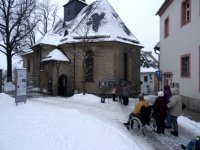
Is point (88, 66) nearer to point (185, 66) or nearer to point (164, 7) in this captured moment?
point (164, 7)

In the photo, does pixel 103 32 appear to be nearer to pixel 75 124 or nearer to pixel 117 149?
pixel 75 124

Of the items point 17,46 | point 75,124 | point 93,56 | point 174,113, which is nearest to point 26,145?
point 75,124

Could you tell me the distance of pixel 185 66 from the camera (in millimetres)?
17875

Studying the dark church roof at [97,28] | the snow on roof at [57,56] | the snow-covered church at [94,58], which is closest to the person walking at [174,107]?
the snow-covered church at [94,58]

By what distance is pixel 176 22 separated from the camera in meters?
19.1

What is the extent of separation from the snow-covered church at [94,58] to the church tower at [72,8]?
4.35 metres

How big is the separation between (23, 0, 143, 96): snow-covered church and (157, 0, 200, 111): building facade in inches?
219

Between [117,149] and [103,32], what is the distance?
21.5 metres

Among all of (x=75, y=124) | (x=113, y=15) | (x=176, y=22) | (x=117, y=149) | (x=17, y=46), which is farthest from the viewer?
(x=17, y=46)

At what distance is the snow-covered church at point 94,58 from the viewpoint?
27.1 metres

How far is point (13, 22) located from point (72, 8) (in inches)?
321

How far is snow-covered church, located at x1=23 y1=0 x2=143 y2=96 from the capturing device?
27109 millimetres

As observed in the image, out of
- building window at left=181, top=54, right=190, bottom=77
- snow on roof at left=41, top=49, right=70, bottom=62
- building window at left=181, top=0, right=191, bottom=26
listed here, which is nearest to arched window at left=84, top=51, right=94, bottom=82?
snow on roof at left=41, top=49, right=70, bottom=62

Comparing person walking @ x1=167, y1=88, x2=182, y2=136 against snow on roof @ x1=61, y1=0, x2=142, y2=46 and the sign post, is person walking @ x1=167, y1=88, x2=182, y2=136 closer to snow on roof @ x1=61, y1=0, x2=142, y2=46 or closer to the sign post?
the sign post
